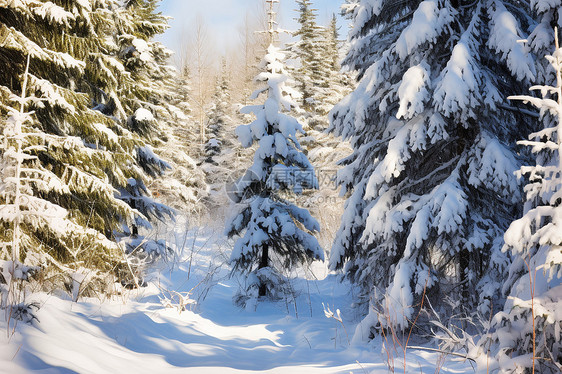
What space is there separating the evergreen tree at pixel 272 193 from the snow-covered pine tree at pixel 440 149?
12.0 ft

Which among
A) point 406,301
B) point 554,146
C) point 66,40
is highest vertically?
point 66,40

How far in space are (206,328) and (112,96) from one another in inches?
266

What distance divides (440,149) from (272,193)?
18.8ft

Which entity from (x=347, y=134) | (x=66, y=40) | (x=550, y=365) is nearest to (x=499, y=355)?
(x=550, y=365)

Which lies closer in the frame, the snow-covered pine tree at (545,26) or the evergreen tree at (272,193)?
the snow-covered pine tree at (545,26)

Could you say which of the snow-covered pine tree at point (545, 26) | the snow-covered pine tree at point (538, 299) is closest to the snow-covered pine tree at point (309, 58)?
the snow-covered pine tree at point (545, 26)

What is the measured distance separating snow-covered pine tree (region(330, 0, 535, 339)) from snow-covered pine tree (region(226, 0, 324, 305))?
3.66 m

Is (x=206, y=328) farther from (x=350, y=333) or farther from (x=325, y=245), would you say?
(x=325, y=245)

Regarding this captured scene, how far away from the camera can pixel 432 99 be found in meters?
6.01

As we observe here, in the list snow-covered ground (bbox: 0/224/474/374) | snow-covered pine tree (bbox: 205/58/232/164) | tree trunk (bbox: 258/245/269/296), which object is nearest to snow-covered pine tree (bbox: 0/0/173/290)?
snow-covered ground (bbox: 0/224/474/374)

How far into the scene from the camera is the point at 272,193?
11.3m

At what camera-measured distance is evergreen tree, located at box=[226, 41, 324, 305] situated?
35.1 feet

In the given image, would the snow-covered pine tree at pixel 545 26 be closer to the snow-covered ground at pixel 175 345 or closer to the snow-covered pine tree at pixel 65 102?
the snow-covered ground at pixel 175 345

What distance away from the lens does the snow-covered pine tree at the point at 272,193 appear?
1070 centimetres
